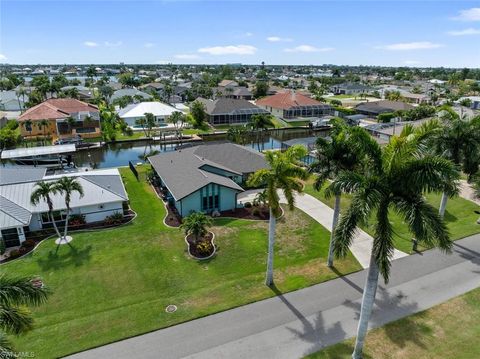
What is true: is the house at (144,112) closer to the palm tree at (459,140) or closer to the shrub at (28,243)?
the shrub at (28,243)

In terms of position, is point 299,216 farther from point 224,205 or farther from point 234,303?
point 234,303

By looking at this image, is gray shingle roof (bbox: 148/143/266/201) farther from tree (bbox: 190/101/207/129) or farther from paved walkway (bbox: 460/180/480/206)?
tree (bbox: 190/101/207/129)

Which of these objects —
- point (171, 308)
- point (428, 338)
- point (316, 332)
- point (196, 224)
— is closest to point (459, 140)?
point (428, 338)

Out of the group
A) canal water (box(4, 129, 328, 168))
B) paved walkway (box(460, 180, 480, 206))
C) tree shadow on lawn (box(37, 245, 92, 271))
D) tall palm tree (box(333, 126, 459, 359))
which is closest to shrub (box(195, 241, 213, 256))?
tree shadow on lawn (box(37, 245, 92, 271))

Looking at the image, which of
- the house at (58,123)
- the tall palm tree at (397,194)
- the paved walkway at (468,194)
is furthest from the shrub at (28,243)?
the house at (58,123)

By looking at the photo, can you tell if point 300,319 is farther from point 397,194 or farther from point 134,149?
point 134,149

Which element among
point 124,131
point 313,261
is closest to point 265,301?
point 313,261
